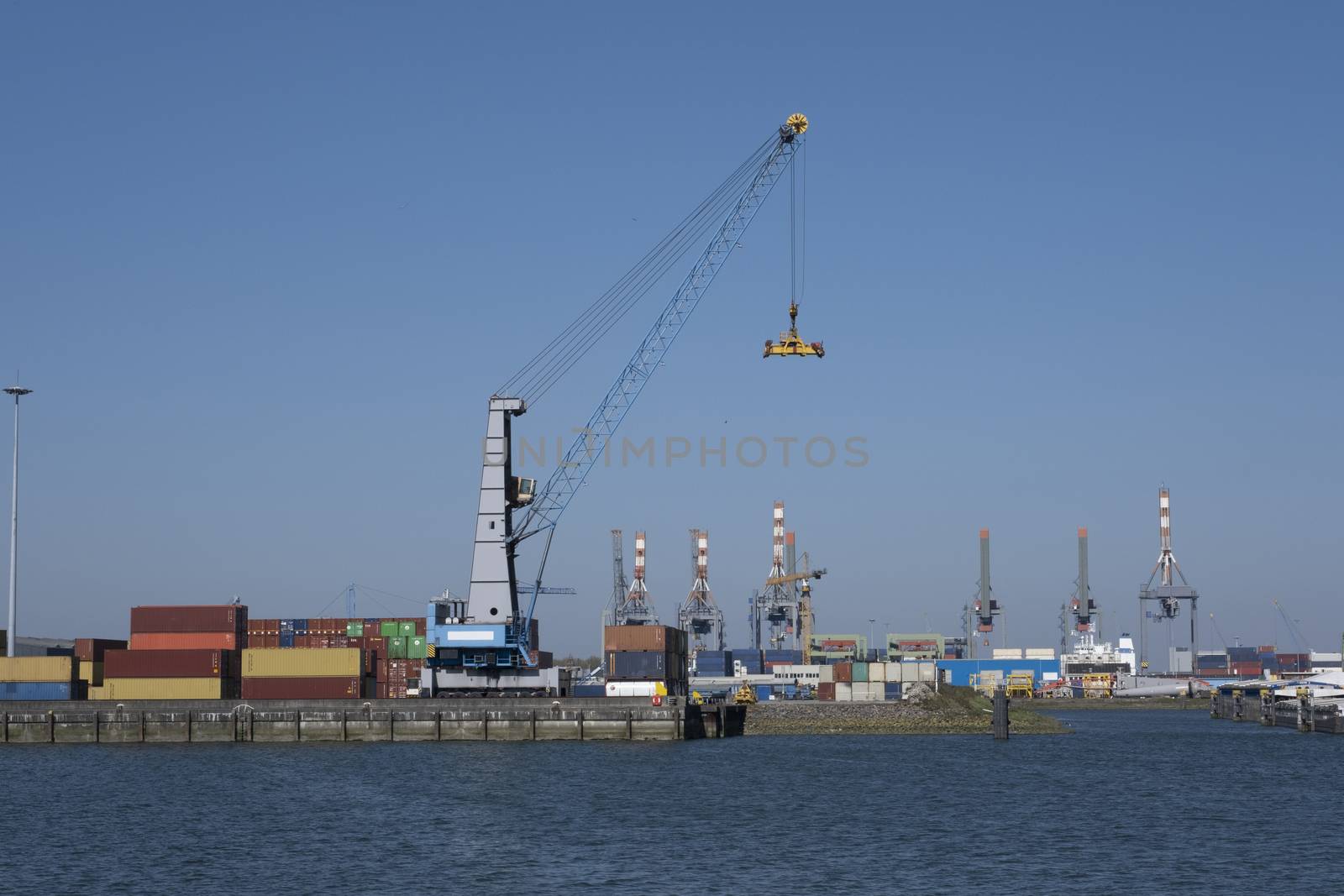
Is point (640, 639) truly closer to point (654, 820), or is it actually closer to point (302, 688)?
point (302, 688)

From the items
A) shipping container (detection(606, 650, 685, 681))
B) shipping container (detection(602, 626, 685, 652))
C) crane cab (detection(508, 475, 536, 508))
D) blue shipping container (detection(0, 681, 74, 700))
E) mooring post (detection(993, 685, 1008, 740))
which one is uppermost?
crane cab (detection(508, 475, 536, 508))

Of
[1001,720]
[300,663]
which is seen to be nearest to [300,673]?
[300,663]

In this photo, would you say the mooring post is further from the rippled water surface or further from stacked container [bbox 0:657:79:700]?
stacked container [bbox 0:657:79:700]

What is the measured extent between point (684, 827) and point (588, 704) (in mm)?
40283

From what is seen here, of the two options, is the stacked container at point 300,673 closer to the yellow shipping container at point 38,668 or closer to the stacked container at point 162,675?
the stacked container at point 162,675

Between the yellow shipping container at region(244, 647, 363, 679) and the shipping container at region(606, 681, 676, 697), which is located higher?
the yellow shipping container at region(244, 647, 363, 679)

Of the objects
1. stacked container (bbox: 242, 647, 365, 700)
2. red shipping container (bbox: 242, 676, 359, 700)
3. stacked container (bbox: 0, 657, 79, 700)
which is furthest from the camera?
stacked container (bbox: 0, 657, 79, 700)

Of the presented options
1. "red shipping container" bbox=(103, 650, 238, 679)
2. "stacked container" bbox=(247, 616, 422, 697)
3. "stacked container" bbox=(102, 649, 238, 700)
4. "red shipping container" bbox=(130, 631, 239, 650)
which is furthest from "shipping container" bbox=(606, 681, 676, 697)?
"red shipping container" bbox=(103, 650, 238, 679)

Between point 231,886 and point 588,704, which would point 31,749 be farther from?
point 231,886

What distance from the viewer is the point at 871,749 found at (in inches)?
3738

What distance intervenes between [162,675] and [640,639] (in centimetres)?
3740

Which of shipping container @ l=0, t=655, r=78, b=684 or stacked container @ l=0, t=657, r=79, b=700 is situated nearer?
stacked container @ l=0, t=657, r=79, b=700

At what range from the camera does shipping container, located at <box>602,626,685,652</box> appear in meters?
117

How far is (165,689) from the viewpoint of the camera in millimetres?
98938
